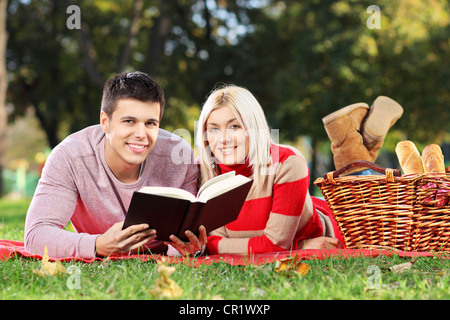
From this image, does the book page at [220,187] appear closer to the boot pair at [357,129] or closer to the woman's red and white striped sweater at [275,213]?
the woman's red and white striped sweater at [275,213]

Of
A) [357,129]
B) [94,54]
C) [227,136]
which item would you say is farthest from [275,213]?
[94,54]

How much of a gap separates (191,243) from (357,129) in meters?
1.80

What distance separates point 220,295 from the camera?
8.29ft

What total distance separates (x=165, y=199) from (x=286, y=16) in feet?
57.5

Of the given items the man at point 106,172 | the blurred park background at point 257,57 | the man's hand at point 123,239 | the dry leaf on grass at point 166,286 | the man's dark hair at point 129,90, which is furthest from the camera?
the blurred park background at point 257,57

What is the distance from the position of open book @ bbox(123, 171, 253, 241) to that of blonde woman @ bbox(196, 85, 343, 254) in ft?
1.21

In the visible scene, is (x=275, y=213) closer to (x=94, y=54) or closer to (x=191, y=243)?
(x=191, y=243)

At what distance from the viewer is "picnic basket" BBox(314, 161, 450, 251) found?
354 cm

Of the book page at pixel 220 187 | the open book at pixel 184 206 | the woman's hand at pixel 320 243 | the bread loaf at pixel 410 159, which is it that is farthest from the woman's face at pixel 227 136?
the bread loaf at pixel 410 159

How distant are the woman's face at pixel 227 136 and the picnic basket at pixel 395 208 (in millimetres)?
668

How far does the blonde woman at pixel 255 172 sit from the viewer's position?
358cm

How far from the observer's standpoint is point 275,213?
3574 millimetres
